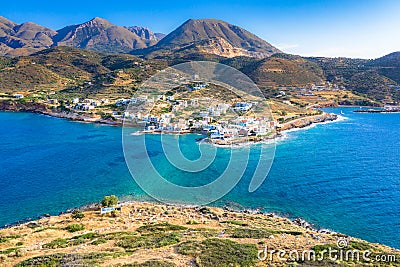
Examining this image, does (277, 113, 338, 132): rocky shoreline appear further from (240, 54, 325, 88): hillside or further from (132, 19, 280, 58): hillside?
(132, 19, 280, 58): hillside

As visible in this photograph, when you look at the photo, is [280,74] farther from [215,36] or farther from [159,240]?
[215,36]

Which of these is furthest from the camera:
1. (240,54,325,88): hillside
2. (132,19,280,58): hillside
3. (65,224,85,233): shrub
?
(132,19,280,58): hillside

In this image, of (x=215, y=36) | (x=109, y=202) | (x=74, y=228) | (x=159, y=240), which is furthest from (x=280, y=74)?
(x=215, y=36)

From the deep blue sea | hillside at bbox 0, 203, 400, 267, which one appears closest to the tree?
hillside at bbox 0, 203, 400, 267

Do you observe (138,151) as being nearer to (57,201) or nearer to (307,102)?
(57,201)

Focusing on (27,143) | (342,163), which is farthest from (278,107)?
(27,143)
